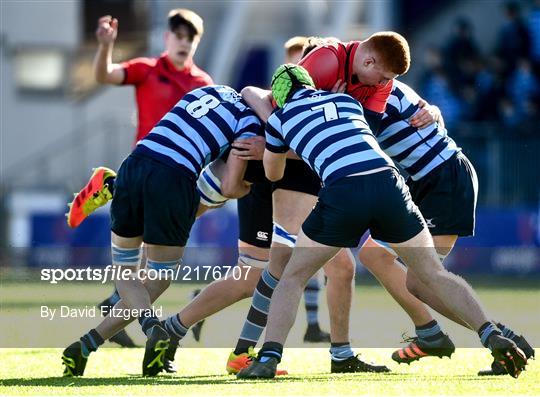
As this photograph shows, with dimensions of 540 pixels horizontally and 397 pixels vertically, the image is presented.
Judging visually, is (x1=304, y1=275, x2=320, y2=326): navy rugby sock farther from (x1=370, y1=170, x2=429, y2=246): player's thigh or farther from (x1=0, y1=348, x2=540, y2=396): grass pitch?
(x1=370, y1=170, x2=429, y2=246): player's thigh

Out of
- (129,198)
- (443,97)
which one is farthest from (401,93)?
(443,97)

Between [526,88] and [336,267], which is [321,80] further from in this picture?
[526,88]

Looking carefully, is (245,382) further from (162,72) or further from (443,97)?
(443,97)

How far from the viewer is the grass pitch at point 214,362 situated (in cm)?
664

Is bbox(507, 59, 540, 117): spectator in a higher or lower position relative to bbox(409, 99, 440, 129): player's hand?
lower

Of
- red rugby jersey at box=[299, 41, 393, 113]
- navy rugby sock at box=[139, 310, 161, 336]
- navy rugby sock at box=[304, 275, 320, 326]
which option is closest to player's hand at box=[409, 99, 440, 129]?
red rugby jersey at box=[299, 41, 393, 113]

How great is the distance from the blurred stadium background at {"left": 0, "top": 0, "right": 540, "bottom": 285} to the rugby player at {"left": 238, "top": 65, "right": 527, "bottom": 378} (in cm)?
886

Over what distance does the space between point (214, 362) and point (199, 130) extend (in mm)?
1628

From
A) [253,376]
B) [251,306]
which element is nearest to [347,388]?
[253,376]

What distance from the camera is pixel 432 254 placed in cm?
693

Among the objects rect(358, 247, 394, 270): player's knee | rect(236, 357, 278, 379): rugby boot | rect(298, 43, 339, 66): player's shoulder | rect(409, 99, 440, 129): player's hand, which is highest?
rect(298, 43, 339, 66): player's shoulder

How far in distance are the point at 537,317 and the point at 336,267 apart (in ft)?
13.1

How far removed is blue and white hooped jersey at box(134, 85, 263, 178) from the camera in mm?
7328

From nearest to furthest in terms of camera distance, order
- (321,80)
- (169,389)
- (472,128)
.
A: (169,389) < (321,80) < (472,128)
